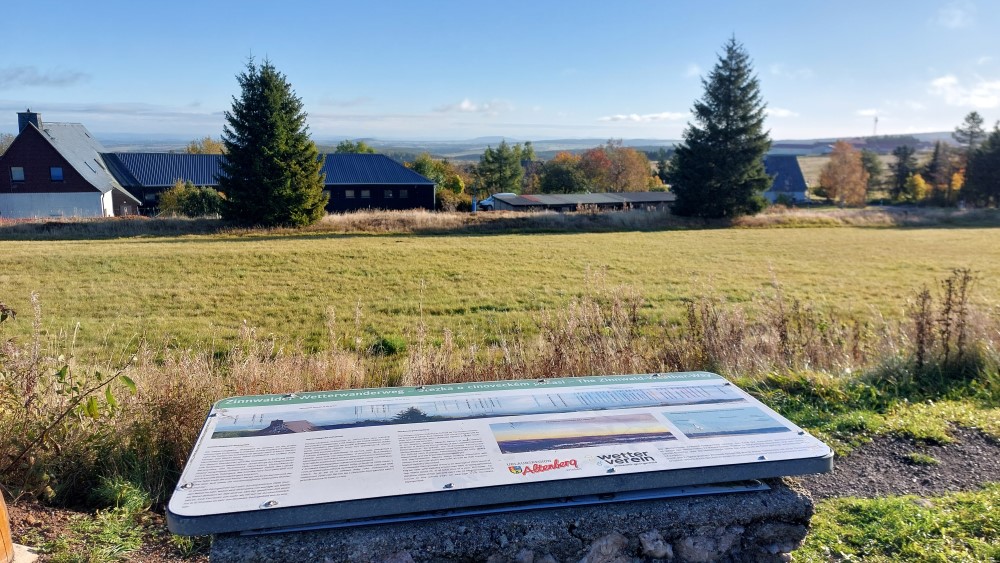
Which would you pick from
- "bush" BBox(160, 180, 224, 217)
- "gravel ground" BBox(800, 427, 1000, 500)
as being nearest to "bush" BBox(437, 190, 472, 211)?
"bush" BBox(160, 180, 224, 217)

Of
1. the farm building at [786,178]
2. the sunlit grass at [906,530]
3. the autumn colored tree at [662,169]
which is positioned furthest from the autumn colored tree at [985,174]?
the sunlit grass at [906,530]

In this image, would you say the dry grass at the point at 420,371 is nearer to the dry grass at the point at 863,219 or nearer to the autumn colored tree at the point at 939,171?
the dry grass at the point at 863,219

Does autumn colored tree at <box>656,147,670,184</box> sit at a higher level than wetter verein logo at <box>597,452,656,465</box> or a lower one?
higher

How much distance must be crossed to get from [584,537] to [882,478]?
249 centimetres

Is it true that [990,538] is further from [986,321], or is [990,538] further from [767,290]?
[767,290]

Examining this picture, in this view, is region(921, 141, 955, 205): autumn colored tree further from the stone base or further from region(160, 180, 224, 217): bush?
the stone base

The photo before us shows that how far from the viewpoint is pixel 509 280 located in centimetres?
1800

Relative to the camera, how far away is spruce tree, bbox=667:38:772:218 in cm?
4425

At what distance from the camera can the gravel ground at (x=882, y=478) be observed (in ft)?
11.5

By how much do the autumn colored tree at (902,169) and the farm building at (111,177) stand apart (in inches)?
2208

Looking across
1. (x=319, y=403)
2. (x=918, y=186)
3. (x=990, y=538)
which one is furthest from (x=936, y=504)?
(x=918, y=186)

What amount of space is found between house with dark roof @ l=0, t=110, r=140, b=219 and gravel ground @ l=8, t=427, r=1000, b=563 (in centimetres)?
5060

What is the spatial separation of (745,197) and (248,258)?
111 feet

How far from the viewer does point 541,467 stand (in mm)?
2951
